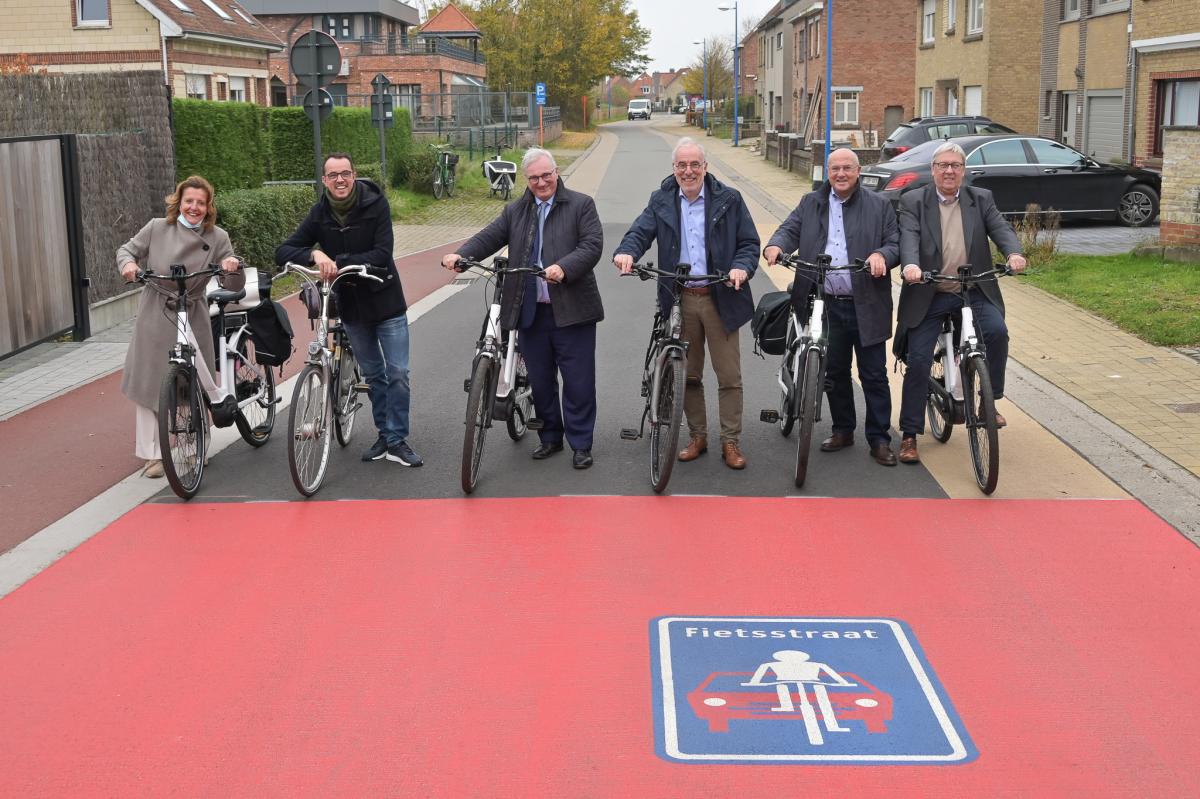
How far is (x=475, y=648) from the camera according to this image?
5.14m

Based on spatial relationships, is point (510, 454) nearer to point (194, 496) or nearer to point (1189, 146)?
point (194, 496)

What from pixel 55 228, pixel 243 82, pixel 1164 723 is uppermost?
pixel 243 82

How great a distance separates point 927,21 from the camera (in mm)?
42375

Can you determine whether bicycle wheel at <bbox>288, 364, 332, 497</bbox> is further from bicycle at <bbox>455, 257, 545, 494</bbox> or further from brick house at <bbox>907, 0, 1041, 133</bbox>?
brick house at <bbox>907, 0, 1041, 133</bbox>

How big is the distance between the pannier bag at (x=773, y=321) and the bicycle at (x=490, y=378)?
1.44 metres

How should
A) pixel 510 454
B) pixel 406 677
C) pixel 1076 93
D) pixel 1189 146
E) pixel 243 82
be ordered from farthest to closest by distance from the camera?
pixel 243 82 → pixel 1076 93 → pixel 1189 146 → pixel 510 454 → pixel 406 677

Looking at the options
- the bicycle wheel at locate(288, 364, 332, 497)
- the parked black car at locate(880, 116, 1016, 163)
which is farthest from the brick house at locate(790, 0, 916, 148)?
the bicycle wheel at locate(288, 364, 332, 497)

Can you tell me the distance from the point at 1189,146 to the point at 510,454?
411 inches

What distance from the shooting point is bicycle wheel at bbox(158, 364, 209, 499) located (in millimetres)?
6940

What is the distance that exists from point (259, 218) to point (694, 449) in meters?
9.88

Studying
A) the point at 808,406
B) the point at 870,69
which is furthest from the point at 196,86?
the point at 808,406

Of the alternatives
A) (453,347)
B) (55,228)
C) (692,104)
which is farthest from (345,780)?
(692,104)

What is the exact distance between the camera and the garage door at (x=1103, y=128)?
89.5 ft

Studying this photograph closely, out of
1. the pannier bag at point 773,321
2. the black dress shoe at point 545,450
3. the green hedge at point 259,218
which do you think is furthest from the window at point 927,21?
the black dress shoe at point 545,450
